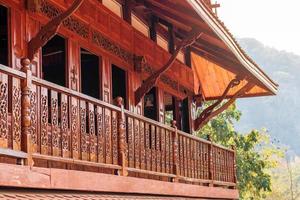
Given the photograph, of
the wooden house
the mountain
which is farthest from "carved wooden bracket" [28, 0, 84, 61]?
the mountain

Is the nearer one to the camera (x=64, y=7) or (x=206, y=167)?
(x=64, y=7)

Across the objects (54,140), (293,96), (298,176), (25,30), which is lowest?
(54,140)

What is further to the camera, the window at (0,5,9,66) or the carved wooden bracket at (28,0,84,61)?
the window at (0,5,9,66)

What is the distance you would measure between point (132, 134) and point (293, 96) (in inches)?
4377

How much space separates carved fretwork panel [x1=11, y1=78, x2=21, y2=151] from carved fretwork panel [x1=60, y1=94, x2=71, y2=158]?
2.77ft

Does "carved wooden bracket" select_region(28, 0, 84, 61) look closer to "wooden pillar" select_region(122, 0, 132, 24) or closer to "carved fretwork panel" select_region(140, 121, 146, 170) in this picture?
"carved fretwork panel" select_region(140, 121, 146, 170)

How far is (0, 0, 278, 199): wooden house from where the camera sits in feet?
18.1


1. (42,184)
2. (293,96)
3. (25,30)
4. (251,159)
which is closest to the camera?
(42,184)

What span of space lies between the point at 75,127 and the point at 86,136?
0.39 m

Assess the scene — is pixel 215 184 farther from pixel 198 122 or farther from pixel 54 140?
pixel 54 140

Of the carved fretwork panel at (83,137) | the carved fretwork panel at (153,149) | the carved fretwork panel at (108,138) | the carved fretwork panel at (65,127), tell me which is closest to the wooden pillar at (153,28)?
the carved fretwork panel at (153,149)

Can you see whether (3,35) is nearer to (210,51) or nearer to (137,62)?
(137,62)

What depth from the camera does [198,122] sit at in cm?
1479

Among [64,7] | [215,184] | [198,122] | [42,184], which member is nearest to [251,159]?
[198,122]
